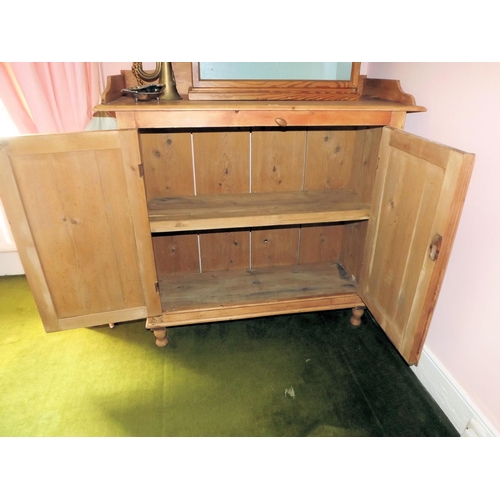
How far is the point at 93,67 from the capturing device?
160cm

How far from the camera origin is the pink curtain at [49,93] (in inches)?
62.8

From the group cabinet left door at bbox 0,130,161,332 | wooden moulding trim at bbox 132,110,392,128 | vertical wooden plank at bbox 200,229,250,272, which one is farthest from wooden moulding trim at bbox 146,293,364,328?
wooden moulding trim at bbox 132,110,392,128

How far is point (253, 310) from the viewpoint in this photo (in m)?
1.70

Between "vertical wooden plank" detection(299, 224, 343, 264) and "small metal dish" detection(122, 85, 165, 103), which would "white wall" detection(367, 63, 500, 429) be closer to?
"vertical wooden plank" detection(299, 224, 343, 264)

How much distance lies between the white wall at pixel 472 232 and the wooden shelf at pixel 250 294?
19.7 inches

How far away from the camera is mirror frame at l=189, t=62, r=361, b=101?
4.66 feet

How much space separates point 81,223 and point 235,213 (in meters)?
0.61

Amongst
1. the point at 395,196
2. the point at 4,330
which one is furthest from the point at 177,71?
the point at 4,330

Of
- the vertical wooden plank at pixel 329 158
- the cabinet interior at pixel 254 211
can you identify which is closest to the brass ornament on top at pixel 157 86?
the cabinet interior at pixel 254 211

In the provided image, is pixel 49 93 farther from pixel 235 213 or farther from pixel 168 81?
pixel 235 213

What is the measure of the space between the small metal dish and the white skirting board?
1506 mm

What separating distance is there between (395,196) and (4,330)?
6.36 ft

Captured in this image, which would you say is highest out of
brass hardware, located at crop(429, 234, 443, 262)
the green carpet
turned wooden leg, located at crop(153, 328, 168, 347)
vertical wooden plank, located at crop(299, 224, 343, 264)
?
brass hardware, located at crop(429, 234, 443, 262)
